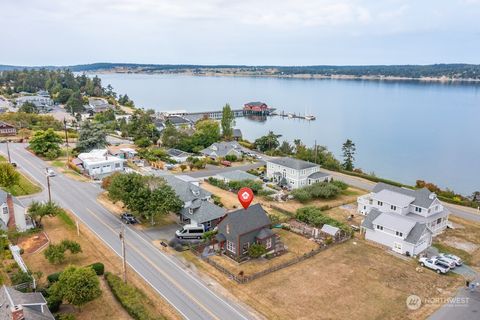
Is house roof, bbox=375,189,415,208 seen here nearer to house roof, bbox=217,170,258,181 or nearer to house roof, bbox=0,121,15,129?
house roof, bbox=217,170,258,181

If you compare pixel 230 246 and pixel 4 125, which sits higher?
pixel 4 125

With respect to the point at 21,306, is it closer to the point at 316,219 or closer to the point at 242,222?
the point at 242,222

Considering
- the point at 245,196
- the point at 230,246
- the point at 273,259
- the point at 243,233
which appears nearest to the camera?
the point at 243,233

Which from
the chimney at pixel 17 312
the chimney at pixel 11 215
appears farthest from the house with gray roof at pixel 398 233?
the chimney at pixel 11 215

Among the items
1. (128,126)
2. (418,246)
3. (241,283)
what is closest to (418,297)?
(418,246)

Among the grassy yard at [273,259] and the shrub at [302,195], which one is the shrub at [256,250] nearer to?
the grassy yard at [273,259]

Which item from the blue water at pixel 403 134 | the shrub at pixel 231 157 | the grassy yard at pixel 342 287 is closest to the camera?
the grassy yard at pixel 342 287

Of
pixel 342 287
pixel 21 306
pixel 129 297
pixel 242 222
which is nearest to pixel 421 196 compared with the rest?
pixel 342 287
